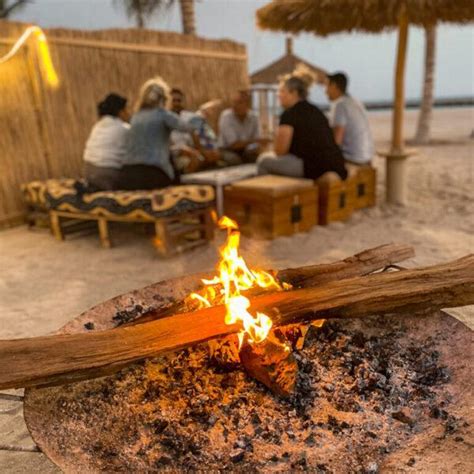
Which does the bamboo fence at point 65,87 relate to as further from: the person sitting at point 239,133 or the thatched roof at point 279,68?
the thatched roof at point 279,68

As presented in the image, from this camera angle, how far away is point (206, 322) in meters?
1.78

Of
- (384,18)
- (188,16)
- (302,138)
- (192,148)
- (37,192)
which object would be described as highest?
(188,16)

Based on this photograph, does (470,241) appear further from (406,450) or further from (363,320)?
(406,450)

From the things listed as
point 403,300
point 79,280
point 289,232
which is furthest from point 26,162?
point 403,300

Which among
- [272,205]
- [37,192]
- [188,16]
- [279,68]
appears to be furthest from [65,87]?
[279,68]

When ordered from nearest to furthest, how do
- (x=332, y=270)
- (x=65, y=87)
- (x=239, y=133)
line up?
(x=332, y=270) < (x=65, y=87) < (x=239, y=133)

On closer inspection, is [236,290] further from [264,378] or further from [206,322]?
[264,378]

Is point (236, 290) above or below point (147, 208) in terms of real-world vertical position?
above

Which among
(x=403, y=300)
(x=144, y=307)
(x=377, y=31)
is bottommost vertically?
(x=144, y=307)

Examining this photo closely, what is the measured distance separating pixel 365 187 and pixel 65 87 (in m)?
4.54

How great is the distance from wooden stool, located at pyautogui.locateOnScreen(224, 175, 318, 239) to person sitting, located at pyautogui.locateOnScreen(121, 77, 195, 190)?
87 centimetres

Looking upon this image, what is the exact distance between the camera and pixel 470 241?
492cm

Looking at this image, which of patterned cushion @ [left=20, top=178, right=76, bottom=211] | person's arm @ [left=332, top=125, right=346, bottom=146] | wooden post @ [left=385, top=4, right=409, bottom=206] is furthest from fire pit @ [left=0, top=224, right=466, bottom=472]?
wooden post @ [left=385, top=4, right=409, bottom=206]

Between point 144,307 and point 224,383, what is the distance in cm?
66
